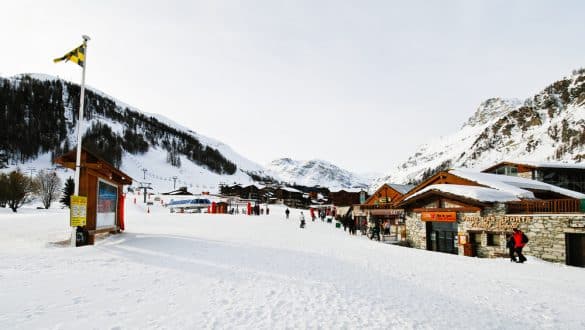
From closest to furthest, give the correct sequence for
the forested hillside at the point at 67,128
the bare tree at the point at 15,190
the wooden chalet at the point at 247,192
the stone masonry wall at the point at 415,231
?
the stone masonry wall at the point at 415,231 → the bare tree at the point at 15,190 → the wooden chalet at the point at 247,192 → the forested hillside at the point at 67,128

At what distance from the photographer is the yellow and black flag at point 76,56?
13.6m

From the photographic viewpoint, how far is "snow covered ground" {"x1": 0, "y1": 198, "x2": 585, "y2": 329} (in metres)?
5.68

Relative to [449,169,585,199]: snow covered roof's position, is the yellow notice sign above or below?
below

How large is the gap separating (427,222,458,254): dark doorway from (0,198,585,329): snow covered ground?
26.9ft

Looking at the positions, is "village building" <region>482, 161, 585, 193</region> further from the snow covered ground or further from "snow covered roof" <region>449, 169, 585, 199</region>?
the snow covered ground

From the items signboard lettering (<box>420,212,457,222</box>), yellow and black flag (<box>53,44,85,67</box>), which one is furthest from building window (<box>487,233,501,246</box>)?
yellow and black flag (<box>53,44,85,67</box>)

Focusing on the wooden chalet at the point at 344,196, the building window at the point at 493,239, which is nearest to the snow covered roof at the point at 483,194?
the building window at the point at 493,239

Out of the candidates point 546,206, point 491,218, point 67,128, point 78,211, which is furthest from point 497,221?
point 67,128

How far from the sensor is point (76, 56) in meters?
13.8

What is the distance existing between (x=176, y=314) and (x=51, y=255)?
7.43 m

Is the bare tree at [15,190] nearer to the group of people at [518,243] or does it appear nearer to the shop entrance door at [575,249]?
the group of people at [518,243]

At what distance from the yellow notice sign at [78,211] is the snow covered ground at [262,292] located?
1.13m

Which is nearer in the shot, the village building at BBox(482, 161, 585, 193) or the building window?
the building window

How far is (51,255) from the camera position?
1059cm
